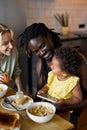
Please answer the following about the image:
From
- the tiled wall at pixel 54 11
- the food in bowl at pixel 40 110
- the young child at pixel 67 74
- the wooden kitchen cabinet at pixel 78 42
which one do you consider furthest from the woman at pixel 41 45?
the tiled wall at pixel 54 11

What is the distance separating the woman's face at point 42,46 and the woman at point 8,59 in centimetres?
20

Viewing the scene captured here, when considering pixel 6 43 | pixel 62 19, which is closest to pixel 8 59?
pixel 6 43

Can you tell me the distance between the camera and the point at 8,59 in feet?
6.82

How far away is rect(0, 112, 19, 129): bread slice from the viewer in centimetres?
115

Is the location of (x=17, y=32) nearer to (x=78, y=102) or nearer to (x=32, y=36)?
(x=32, y=36)

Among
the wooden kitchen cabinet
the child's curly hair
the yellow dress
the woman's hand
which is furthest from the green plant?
the woman's hand

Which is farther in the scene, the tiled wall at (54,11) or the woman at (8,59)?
the tiled wall at (54,11)

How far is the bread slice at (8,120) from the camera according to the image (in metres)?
1.15

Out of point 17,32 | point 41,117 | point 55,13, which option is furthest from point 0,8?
point 41,117

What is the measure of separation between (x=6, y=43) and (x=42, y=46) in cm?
31

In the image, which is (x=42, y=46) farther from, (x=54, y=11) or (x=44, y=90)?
(x=54, y=11)

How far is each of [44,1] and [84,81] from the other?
219cm

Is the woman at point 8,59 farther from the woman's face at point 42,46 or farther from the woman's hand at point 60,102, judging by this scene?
the woman's hand at point 60,102

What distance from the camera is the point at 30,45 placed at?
1.85 m
